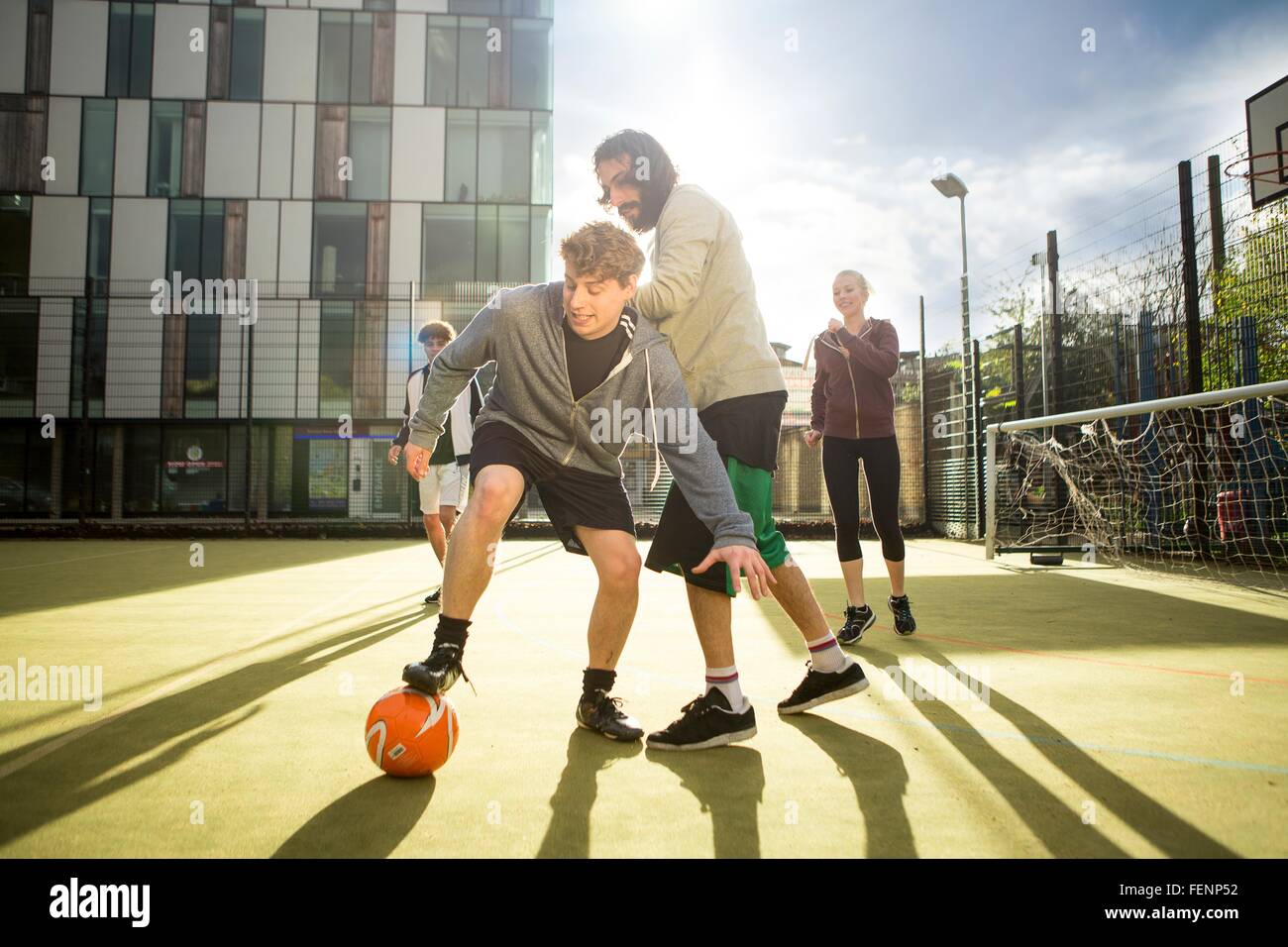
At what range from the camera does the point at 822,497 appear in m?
16.5

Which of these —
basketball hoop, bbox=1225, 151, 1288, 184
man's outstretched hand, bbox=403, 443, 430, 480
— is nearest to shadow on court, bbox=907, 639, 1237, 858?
man's outstretched hand, bbox=403, 443, 430, 480

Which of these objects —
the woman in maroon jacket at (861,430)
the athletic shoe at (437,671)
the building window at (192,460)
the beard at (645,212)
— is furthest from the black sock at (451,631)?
the building window at (192,460)

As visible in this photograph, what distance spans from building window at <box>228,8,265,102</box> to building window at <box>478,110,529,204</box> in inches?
243

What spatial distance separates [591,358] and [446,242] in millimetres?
21416

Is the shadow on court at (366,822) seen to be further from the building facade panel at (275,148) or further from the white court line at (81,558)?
the building facade panel at (275,148)

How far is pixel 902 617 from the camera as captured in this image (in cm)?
451

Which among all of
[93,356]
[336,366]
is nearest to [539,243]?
[336,366]

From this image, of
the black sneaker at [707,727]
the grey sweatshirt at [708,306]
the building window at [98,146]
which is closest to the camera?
the black sneaker at [707,727]

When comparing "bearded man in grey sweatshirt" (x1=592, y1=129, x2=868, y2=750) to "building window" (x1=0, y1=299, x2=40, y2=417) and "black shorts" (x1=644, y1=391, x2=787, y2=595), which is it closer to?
"black shorts" (x1=644, y1=391, x2=787, y2=595)

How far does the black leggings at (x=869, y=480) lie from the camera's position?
14.5ft

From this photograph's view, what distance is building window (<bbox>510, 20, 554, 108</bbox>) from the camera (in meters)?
23.3

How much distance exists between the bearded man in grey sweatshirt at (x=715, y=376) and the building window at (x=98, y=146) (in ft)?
81.3
